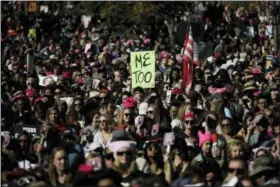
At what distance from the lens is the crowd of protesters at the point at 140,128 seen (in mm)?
9977

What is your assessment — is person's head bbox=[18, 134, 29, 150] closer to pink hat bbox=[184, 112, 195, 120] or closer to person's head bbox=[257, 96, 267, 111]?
pink hat bbox=[184, 112, 195, 120]

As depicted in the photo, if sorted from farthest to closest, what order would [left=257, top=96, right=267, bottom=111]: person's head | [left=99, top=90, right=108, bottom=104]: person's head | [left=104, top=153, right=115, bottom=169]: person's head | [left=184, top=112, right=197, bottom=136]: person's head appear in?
[left=99, top=90, right=108, bottom=104]: person's head < [left=257, top=96, right=267, bottom=111]: person's head < [left=184, top=112, right=197, bottom=136]: person's head < [left=104, top=153, right=115, bottom=169]: person's head

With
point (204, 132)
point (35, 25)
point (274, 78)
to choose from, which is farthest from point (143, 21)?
point (204, 132)

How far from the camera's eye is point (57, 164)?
10.1 metres

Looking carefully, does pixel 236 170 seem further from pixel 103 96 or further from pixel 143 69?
pixel 143 69

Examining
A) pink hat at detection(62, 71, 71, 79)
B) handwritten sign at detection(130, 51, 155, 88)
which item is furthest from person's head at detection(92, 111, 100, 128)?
pink hat at detection(62, 71, 71, 79)

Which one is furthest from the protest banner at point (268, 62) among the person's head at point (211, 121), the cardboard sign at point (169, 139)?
the cardboard sign at point (169, 139)

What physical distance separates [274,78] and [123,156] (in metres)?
8.23

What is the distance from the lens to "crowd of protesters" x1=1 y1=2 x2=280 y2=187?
998cm

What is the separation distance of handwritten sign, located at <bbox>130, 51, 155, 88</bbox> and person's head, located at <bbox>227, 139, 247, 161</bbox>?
17.8ft

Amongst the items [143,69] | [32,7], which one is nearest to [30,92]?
[143,69]

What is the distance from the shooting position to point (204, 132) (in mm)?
12445

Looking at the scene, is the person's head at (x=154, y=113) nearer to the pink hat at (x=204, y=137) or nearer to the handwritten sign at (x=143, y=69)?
the pink hat at (x=204, y=137)

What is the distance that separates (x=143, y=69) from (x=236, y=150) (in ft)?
20.0
